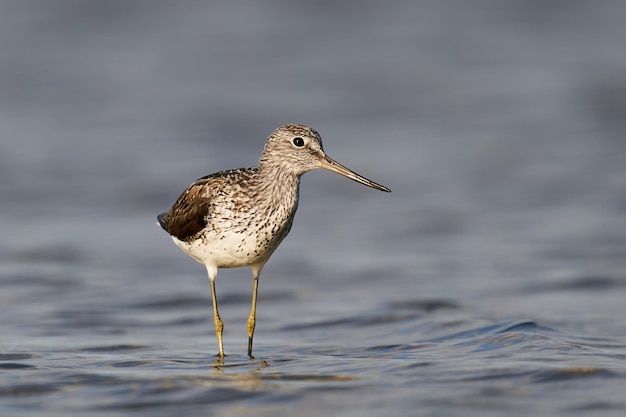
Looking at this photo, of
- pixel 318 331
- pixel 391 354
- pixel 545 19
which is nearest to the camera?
pixel 391 354

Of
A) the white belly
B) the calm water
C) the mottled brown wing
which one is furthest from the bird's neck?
the calm water

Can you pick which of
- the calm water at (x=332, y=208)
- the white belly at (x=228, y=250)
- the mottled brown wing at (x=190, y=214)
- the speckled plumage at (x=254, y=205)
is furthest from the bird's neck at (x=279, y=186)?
the calm water at (x=332, y=208)

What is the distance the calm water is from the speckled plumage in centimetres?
95

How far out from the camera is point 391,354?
9.62 metres

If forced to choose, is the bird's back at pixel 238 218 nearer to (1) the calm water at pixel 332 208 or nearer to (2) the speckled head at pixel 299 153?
(2) the speckled head at pixel 299 153

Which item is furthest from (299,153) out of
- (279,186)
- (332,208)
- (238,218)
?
(332,208)

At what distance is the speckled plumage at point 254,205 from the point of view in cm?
955

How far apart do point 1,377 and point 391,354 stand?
318cm

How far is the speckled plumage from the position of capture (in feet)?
31.3

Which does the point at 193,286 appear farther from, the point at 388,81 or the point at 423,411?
the point at 388,81

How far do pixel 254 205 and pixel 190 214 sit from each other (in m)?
0.75

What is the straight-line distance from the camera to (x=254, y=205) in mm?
9562

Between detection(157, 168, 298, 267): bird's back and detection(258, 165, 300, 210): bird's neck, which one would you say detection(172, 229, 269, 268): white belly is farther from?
detection(258, 165, 300, 210): bird's neck

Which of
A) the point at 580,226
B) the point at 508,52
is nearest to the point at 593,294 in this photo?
the point at 580,226
